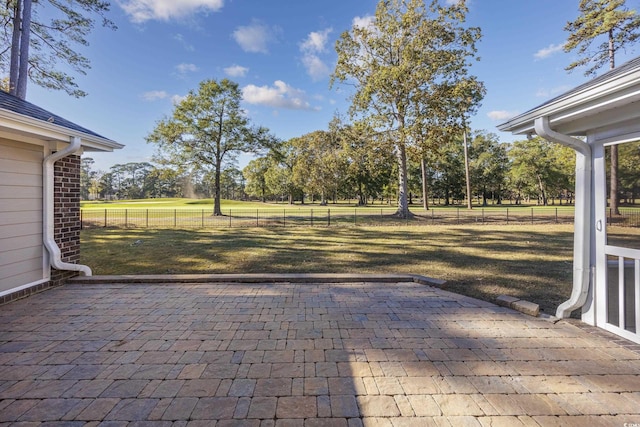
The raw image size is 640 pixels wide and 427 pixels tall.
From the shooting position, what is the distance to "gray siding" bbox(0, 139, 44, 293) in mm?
3430

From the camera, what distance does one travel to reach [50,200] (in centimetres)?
396

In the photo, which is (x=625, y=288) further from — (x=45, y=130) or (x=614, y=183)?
(x=45, y=130)

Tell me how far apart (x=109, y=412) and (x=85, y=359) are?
2.77 ft

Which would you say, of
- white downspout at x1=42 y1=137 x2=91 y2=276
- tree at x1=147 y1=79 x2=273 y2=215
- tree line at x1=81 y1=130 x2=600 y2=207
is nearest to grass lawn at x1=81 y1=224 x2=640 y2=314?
white downspout at x1=42 y1=137 x2=91 y2=276

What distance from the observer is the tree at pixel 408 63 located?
1500 cm

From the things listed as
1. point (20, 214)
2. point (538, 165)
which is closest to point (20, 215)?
point (20, 214)

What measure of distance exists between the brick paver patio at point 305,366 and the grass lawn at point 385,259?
1407 millimetres

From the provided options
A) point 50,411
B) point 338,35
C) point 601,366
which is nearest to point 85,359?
point 50,411

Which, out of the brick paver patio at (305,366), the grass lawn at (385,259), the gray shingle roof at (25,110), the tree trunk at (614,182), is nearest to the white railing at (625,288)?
the grass lawn at (385,259)

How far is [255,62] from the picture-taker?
1495cm

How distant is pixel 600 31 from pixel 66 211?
2099 cm

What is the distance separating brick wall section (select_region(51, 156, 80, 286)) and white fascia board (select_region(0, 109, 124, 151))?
1.49ft

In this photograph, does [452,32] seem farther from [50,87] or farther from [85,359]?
[85,359]

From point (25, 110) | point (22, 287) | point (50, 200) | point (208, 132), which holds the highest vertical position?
point (208, 132)
